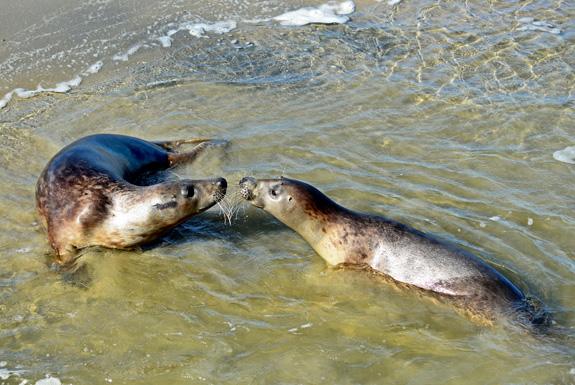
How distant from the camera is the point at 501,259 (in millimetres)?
5238

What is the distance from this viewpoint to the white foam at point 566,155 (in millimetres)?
6633

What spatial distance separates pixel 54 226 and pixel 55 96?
318 cm

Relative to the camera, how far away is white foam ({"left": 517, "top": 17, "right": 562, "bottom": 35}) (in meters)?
9.62

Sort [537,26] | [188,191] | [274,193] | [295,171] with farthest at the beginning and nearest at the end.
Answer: [537,26] < [295,171] < [274,193] < [188,191]

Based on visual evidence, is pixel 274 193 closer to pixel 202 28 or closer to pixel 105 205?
A: pixel 105 205

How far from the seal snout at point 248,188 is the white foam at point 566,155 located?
3.07 metres

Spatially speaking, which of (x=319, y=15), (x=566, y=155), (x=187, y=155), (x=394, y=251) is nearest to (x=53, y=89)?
(x=187, y=155)

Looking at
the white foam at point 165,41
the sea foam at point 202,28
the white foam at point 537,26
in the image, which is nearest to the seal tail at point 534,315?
the white foam at point 537,26

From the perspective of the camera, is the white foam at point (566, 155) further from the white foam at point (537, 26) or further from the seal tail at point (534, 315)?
the white foam at point (537, 26)

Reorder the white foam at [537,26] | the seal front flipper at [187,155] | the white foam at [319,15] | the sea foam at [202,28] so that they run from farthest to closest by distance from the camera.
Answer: the white foam at [319,15] < the white foam at [537,26] < the sea foam at [202,28] < the seal front flipper at [187,155]

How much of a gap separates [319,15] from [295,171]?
468 cm

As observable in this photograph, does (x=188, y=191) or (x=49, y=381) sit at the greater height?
(x=188, y=191)

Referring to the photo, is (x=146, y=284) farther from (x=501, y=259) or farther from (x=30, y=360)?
(x=501, y=259)

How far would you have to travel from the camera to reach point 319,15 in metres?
10.4
